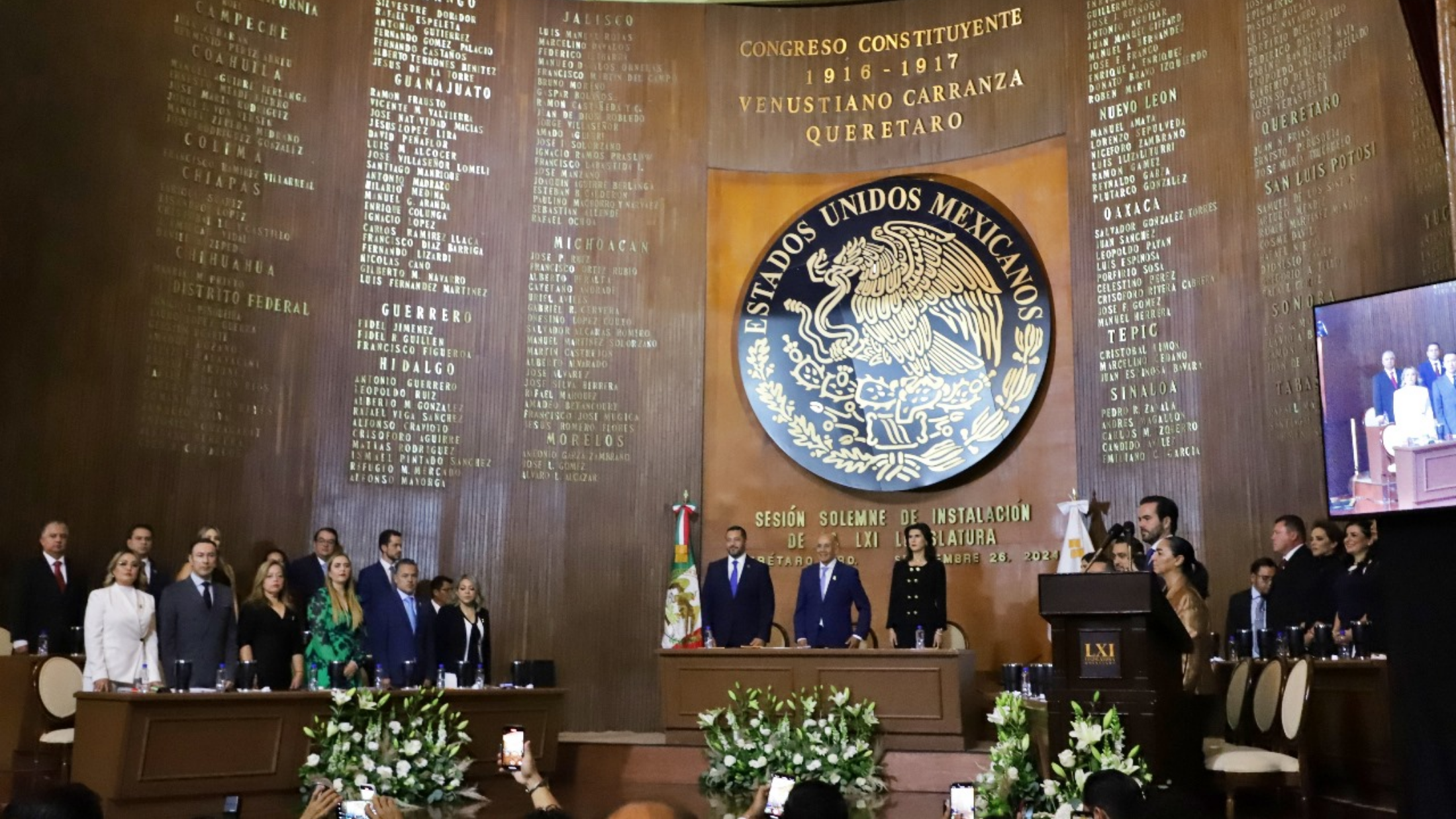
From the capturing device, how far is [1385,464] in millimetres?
4180

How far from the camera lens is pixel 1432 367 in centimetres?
410

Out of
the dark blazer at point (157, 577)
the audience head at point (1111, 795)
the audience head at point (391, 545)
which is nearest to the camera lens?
the audience head at point (1111, 795)

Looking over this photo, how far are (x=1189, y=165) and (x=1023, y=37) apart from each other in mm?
1838

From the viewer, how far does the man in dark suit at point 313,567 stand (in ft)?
27.6

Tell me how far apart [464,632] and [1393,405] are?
578 centimetres

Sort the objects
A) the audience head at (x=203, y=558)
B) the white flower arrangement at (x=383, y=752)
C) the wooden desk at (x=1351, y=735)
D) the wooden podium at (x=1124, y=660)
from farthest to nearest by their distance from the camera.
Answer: the audience head at (x=203, y=558)
the white flower arrangement at (x=383, y=752)
the wooden desk at (x=1351, y=735)
the wooden podium at (x=1124, y=660)

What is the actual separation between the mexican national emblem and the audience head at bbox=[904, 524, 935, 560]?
4.95 feet

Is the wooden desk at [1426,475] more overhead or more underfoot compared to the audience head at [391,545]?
more overhead

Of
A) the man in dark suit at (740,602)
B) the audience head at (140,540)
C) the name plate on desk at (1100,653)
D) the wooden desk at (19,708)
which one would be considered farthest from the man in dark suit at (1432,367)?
the audience head at (140,540)

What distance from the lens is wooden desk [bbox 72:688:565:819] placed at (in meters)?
5.80

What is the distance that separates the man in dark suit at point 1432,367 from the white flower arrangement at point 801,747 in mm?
3577

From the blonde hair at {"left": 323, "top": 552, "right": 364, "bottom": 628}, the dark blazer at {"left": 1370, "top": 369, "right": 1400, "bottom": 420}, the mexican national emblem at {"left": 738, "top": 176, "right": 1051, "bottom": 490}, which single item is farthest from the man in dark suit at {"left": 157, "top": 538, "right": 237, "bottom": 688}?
the dark blazer at {"left": 1370, "top": 369, "right": 1400, "bottom": 420}

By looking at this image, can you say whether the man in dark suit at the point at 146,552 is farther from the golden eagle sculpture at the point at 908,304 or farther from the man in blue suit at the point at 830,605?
the golden eagle sculpture at the point at 908,304

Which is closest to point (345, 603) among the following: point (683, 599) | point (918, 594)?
point (683, 599)
